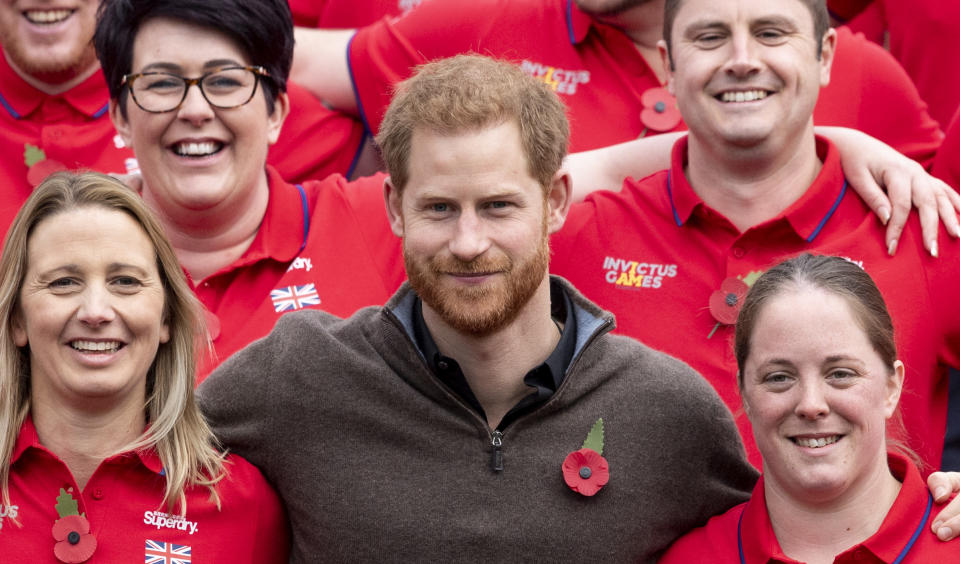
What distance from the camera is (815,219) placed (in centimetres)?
493

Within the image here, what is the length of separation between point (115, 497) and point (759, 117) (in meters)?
2.30

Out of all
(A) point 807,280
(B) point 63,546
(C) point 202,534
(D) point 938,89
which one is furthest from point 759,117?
(B) point 63,546

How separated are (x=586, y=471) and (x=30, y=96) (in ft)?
9.65

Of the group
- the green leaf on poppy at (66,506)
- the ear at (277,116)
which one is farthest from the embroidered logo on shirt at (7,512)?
the ear at (277,116)

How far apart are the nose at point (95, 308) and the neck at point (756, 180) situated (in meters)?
2.01

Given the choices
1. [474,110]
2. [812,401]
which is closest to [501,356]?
[474,110]

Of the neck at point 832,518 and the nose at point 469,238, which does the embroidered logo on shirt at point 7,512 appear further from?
the neck at point 832,518

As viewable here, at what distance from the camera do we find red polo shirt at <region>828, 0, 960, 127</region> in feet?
20.5

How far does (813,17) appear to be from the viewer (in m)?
5.00

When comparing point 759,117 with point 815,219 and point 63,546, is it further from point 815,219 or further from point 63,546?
point 63,546

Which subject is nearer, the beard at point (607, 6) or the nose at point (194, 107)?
the nose at point (194, 107)

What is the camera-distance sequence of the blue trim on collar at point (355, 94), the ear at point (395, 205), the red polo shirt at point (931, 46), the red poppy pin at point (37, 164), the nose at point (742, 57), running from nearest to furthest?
the ear at point (395, 205), the nose at point (742, 57), the red poppy pin at point (37, 164), the blue trim on collar at point (355, 94), the red polo shirt at point (931, 46)

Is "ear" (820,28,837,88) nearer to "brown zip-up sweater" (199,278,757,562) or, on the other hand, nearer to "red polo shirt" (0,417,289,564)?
"brown zip-up sweater" (199,278,757,562)

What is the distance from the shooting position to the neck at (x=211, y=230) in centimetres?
525
